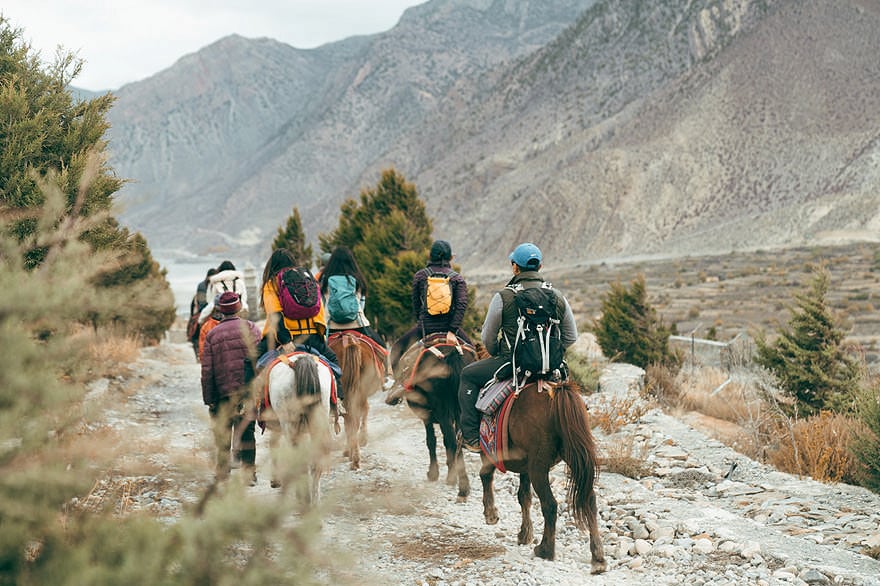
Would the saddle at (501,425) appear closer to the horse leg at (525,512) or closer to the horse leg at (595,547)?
the horse leg at (525,512)

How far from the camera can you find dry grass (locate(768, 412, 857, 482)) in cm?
737

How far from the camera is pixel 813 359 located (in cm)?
1184

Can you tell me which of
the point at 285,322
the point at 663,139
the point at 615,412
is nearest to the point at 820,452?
the point at 615,412

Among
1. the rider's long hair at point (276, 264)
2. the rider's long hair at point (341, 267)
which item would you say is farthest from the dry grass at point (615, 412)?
the rider's long hair at point (276, 264)

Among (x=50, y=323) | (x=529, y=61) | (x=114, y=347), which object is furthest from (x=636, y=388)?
(x=529, y=61)

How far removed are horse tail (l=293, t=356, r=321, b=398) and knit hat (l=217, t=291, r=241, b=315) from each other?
4.14ft

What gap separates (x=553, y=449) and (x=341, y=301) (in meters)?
3.62

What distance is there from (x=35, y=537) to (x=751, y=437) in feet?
30.2

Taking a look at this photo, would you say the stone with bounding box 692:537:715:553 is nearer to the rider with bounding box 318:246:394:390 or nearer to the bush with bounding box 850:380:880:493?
the bush with bounding box 850:380:880:493

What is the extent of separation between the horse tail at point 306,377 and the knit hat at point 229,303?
4.14 feet

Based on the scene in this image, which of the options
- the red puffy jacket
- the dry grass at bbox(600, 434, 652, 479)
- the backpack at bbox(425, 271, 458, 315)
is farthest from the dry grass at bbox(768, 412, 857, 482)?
the red puffy jacket

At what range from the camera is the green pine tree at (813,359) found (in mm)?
11609

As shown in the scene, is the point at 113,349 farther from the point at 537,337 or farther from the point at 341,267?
the point at 537,337

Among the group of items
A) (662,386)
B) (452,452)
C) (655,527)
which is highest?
(452,452)
